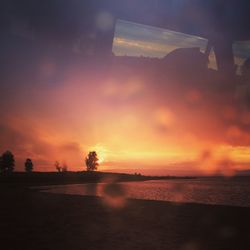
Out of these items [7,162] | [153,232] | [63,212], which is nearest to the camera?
[153,232]

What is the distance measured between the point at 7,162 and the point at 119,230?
3354 inches

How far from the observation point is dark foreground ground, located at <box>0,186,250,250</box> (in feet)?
31.2

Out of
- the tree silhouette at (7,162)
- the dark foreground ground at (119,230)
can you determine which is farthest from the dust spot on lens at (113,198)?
the tree silhouette at (7,162)

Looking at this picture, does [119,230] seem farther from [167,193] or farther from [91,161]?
[91,161]

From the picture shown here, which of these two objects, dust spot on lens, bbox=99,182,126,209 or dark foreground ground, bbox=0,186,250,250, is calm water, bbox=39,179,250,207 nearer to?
dust spot on lens, bbox=99,182,126,209

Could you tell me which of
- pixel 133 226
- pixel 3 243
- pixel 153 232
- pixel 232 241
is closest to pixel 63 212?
pixel 133 226

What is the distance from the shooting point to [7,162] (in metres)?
91.6

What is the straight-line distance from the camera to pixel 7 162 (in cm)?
9162

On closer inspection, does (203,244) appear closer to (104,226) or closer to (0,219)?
(104,226)

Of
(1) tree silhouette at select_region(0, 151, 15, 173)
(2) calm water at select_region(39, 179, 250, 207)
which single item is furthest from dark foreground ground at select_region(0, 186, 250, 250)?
(1) tree silhouette at select_region(0, 151, 15, 173)

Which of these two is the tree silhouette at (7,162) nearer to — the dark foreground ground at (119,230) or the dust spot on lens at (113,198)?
the dust spot on lens at (113,198)

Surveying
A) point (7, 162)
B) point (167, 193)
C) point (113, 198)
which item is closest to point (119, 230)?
point (113, 198)

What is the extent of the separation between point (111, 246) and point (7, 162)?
8744 cm

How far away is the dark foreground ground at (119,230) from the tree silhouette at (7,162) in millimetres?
79513
